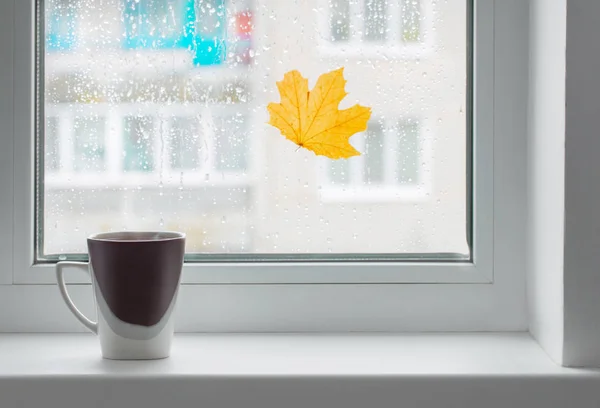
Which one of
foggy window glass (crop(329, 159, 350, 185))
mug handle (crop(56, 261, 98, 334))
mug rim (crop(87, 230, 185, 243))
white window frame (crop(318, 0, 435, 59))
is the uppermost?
white window frame (crop(318, 0, 435, 59))

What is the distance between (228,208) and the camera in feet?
3.10

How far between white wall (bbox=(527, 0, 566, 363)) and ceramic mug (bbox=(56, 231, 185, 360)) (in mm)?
399

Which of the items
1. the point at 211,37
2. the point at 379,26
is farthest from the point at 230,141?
the point at 379,26

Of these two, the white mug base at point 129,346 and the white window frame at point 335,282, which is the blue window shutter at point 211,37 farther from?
the white mug base at point 129,346

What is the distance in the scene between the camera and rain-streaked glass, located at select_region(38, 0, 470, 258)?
3.06 ft

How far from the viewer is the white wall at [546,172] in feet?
2.52

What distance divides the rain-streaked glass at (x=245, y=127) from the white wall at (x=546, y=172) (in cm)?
9

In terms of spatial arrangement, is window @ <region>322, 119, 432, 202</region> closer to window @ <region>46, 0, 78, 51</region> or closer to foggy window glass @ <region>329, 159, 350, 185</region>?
foggy window glass @ <region>329, 159, 350, 185</region>

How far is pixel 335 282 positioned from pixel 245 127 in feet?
0.74

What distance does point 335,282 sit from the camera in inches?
36.1

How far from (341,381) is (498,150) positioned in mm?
361

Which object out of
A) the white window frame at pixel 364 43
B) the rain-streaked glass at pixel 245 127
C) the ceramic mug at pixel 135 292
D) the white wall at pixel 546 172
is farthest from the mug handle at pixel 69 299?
the white wall at pixel 546 172

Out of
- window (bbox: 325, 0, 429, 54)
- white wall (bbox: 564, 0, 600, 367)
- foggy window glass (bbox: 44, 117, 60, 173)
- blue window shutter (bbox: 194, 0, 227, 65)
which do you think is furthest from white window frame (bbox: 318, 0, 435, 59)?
foggy window glass (bbox: 44, 117, 60, 173)

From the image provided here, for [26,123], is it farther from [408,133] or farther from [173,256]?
[408,133]
